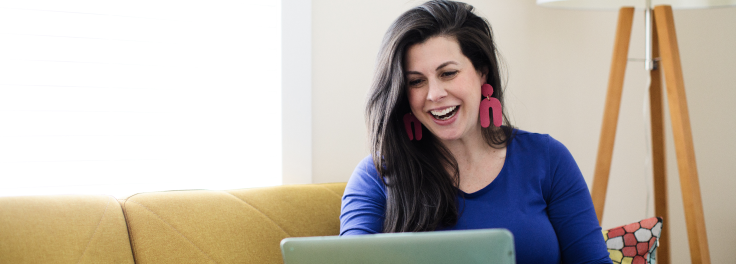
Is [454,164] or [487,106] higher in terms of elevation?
[487,106]

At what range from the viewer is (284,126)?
1.77 meters

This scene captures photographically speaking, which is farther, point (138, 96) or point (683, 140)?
point (683, 140)

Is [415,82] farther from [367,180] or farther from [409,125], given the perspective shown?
[367,180]

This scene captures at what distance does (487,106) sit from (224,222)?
75cm

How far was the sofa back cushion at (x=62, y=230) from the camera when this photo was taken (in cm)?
118

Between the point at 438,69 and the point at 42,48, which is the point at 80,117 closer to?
the point at 42,48

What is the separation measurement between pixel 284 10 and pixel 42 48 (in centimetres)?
69

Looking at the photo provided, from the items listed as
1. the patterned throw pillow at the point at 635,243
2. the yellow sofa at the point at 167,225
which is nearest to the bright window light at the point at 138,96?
the yellow sofa at the point at 167,225

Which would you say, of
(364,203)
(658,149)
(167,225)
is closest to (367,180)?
(364,203)

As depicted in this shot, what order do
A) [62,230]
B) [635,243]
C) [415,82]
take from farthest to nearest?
[635,243], [415,82], [62,230]

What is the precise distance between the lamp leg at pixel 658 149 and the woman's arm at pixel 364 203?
1261 millimetres

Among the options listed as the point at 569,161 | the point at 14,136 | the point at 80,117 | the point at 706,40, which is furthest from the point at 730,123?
the point at 14,136

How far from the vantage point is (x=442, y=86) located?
51.6 inches

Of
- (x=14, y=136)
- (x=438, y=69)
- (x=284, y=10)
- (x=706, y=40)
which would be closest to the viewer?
(x=438, y=69)
